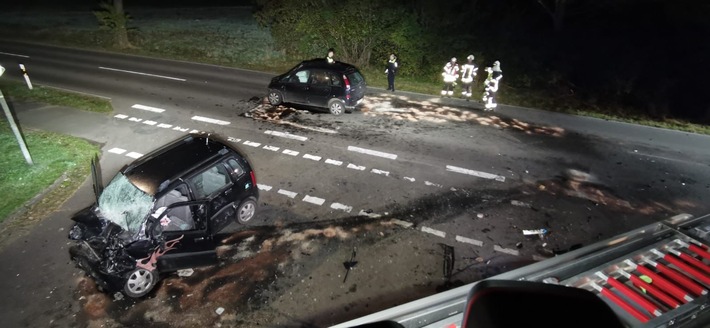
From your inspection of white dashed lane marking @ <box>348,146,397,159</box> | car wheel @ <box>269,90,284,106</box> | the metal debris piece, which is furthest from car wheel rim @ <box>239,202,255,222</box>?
car wheel @ <box>269,90,284,106</box>

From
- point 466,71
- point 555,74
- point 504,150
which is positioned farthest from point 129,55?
point 555,74

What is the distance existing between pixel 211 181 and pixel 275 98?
295 inches

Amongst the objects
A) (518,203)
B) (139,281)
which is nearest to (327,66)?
(518,203)

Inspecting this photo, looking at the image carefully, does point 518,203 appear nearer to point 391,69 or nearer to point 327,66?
point 327,66

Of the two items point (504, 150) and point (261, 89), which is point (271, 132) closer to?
point (261, 89)

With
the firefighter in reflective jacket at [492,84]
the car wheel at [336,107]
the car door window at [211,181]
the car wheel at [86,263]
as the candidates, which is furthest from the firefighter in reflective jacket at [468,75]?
the car wheel at [86,263]

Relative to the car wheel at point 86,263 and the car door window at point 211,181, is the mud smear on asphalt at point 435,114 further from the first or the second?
the car wheel at point 86,263

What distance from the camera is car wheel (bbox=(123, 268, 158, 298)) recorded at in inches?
241

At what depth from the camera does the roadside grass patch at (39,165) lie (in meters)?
8.94

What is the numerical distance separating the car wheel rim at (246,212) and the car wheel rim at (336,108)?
6.29m

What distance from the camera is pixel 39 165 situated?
10133 millimetres

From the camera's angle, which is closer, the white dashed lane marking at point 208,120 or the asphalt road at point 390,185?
the asphalt road at point 390,185

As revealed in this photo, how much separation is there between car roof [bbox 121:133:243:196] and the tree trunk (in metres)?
20.4

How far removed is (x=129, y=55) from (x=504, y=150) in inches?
858
